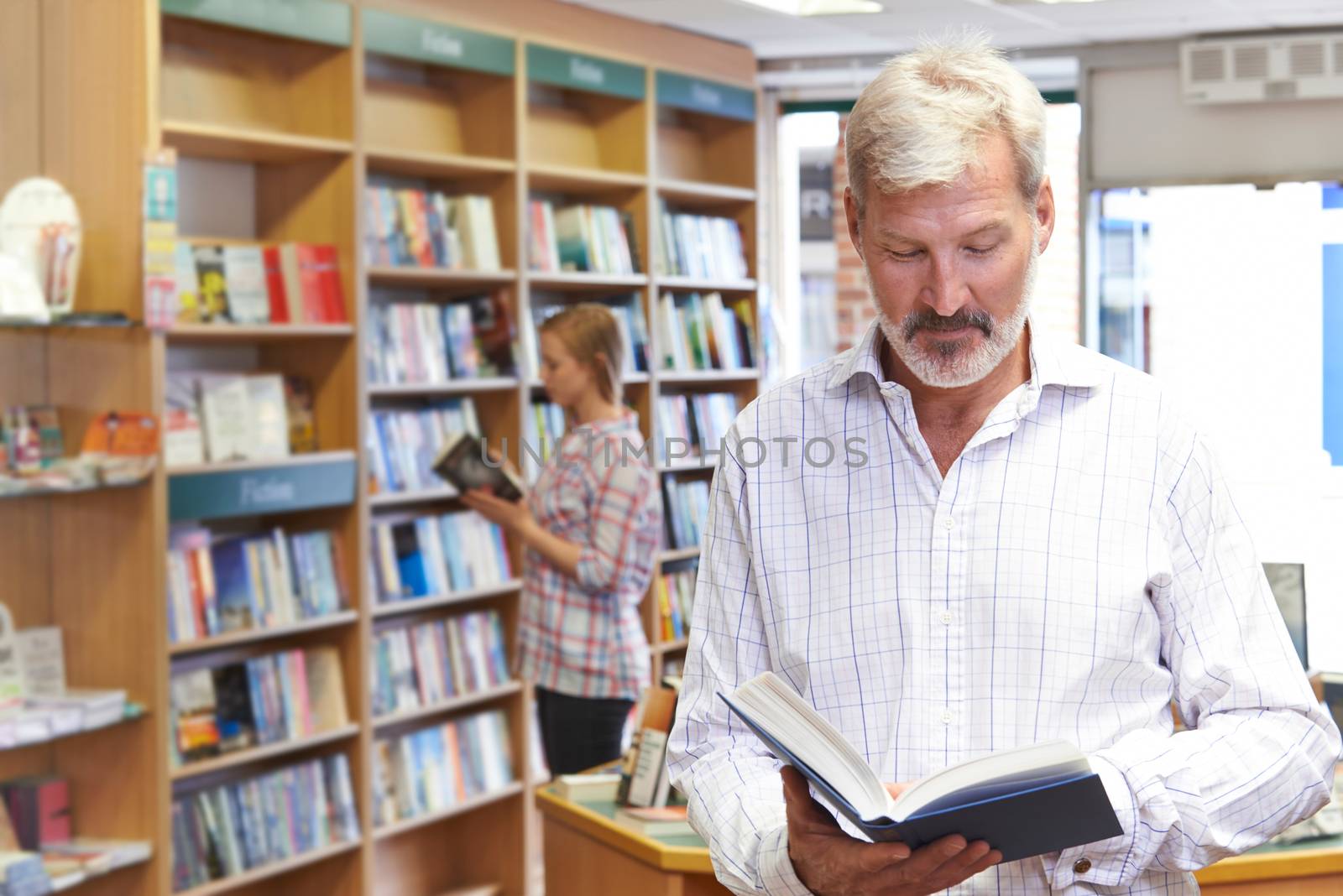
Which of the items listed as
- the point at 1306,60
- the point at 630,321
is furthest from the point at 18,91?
the point at 1306,60

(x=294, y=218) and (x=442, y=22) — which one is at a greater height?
(x=442, y=22)

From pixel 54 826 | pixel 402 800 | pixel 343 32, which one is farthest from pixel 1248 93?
pixel 54 826

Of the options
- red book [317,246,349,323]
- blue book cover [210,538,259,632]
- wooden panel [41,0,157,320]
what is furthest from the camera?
red book [317,246,349,323]

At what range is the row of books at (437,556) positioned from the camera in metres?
4.55

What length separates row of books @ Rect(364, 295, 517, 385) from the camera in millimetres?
4559

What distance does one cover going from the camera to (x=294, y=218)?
439 centimetres

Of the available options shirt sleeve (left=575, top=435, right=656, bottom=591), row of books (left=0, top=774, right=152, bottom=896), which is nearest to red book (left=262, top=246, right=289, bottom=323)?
shirt sleeve (left=575, top=435, right=656, bottom=591)

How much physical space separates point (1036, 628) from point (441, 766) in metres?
3.62

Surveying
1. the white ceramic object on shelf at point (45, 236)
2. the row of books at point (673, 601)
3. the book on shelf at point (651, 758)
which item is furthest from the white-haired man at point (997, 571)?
the row of books at point (673, 601)

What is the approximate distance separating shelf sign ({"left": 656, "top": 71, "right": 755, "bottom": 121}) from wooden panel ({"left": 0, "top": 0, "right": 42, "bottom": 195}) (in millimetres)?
2636

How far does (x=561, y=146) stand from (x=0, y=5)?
2471 millimetres

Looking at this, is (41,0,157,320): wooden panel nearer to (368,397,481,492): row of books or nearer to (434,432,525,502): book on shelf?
(434,432,525,502): book on shelf

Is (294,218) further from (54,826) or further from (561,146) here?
(54,826)

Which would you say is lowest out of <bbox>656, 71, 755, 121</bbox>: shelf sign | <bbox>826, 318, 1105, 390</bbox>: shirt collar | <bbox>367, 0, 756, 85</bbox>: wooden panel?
<bbox>826, 318, 1105, 390</bbox>: shirt collar
